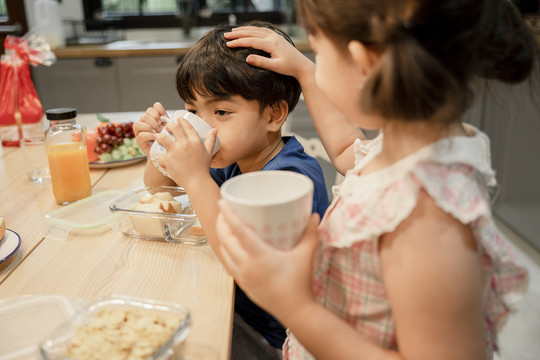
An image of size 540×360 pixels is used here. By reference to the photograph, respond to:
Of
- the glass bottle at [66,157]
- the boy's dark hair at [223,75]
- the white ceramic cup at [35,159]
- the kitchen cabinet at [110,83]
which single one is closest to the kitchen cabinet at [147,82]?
the kitchen cabinet at [110,83]

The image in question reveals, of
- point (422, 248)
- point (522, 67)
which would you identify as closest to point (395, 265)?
point (422, 248)

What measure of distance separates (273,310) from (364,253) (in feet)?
0.44

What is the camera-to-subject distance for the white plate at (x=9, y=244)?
81cm

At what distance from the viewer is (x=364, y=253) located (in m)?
0.60

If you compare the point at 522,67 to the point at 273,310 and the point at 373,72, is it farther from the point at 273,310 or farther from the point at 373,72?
the point at 273,310

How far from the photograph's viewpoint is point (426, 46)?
19.7 inches

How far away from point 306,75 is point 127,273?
0.55 meters

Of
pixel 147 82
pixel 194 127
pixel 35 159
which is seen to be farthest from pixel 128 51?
pixel 194 127

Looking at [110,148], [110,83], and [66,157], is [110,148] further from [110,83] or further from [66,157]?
[110,83]

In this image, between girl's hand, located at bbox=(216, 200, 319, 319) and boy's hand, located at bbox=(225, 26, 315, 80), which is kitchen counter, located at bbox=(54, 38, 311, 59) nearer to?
boy's hand, located at bbox=(225, 26, 315, 80)

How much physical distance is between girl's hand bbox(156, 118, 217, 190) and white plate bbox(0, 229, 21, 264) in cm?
29

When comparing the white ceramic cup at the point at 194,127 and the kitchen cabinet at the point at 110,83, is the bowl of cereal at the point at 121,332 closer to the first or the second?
the white ceramic cup at the point at 194,127

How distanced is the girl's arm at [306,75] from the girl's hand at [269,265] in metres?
0.49

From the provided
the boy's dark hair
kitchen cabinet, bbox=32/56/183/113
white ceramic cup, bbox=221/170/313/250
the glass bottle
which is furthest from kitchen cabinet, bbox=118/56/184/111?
white ceramic cup, bbox=221/170/313/250
